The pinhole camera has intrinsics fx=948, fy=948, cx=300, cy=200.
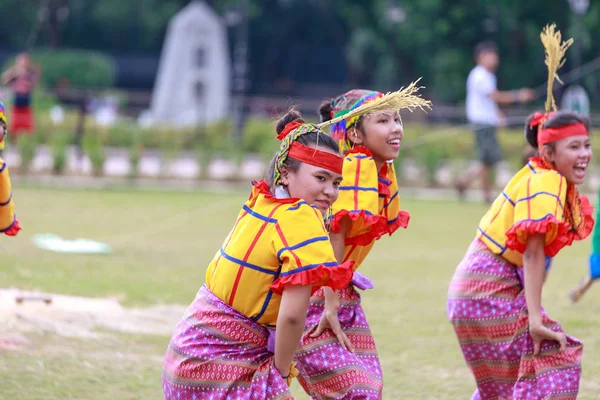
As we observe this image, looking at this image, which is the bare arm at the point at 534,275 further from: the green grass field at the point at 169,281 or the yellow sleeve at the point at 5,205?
the yellow sleeve at the point at 5,205

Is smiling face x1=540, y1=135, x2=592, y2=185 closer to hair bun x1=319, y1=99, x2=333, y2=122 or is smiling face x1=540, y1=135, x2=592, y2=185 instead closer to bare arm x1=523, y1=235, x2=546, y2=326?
bare arm x1=523, y1=235, x2=546, y2=326

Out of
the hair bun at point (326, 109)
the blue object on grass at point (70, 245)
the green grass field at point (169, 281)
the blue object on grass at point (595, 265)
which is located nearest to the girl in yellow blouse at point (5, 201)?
the green grass field at point (169, 281)

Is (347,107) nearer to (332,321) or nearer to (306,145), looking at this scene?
(306,145)

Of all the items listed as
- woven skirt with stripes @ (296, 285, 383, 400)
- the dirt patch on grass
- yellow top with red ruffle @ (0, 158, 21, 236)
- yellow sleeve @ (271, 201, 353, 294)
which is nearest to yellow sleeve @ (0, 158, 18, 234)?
yellow top with red ruffle @ (0, 158, 21, 236)

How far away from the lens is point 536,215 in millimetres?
3965

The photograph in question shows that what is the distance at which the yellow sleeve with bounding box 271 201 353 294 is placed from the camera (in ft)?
10.1

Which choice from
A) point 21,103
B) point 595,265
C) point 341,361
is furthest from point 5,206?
point 21,103

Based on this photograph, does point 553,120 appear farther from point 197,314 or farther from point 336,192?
point 197,314

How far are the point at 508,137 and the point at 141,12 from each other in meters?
24.1

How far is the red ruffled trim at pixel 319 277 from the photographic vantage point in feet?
10.1

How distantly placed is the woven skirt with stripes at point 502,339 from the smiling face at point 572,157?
1.56 ft

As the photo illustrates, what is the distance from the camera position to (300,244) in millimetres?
3119

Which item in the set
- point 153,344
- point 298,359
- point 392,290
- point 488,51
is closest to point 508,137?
point 488,51

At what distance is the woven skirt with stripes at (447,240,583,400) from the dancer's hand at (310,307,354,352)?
75 cm
